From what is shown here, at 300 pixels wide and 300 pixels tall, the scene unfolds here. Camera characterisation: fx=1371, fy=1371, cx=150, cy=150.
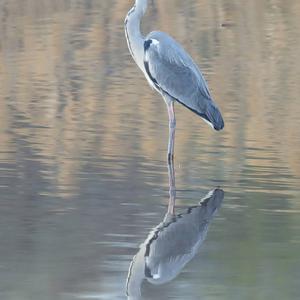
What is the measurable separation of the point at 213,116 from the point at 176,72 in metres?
0.56

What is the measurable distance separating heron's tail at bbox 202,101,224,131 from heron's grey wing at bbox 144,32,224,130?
30 millimetres

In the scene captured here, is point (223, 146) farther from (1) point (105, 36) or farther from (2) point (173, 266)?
(1) point (105, 36)

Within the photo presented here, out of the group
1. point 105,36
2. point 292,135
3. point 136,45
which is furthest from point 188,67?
point 105,36

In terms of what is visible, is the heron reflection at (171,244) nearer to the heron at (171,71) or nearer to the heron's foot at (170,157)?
the heron's foot at (170,157)

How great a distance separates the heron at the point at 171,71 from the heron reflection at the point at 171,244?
2.14m

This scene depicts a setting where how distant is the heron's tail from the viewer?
11.3m

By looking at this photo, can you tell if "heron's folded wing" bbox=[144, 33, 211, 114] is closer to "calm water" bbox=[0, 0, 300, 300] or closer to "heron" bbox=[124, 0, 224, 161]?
"heron" bbox=[124, 0, 224, 161]

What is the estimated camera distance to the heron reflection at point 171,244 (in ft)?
23.7

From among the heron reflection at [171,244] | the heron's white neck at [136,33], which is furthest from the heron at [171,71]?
the heron reflection at [171,244]

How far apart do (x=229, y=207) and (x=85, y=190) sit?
1.07 metres

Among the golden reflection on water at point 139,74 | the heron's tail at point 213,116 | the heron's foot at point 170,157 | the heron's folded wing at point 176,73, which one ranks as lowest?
the golden reflection on water at point 139,74

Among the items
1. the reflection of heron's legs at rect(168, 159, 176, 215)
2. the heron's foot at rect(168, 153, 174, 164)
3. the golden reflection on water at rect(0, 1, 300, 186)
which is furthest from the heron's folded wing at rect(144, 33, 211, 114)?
the reflection of heron's legs at rect(168, 159, 176, 215)

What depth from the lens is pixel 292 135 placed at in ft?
40.5

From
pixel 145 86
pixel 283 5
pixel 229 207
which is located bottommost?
pixel 283 5
